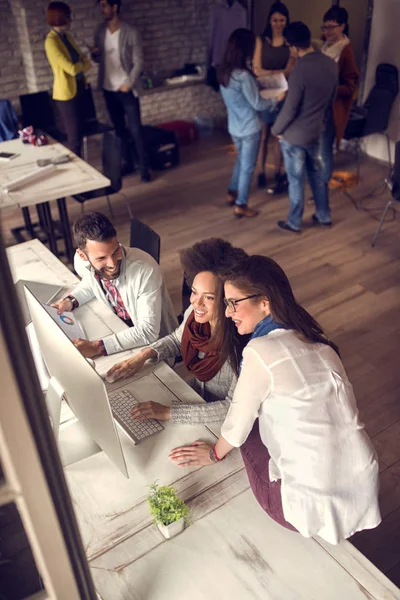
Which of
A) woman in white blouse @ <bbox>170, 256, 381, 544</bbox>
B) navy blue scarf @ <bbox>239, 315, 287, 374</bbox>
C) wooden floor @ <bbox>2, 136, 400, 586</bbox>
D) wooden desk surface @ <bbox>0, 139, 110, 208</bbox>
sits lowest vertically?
wooden floor @ <bbox>2, 136, 400, 586</bbox>

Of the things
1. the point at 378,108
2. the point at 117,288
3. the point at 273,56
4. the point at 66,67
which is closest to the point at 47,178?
the point at 66,67

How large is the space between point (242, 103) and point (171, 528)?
13.3 ft

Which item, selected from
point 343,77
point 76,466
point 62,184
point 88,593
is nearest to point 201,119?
point 343,77

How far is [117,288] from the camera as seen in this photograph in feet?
9.13

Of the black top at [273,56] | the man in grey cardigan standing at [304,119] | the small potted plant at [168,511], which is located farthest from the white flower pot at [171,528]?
the black top at [273,56]

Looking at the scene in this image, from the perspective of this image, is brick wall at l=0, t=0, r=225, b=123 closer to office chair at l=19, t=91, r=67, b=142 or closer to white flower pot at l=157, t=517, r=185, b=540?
office chair at l=19, t=91, r=67, b=142

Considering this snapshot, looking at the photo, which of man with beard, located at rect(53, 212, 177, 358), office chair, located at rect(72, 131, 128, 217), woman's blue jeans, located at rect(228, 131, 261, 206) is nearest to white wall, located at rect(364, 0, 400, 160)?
woman's blue jeans, located at rect(228, 131, 261, 206)

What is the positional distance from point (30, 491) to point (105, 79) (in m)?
5.91

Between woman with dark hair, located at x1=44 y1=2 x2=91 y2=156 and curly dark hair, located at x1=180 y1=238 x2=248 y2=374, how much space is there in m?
3.66

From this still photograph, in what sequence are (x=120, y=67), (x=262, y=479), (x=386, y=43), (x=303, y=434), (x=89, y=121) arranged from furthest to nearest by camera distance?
(x=89, y=121)
(x=386, y=43)
(x=120, y=67)
(x=262, y=479)
(x=303, y=434)

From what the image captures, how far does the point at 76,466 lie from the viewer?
2031 millimetres

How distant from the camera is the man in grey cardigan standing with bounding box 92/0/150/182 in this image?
228 inches

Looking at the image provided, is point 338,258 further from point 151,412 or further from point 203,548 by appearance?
point 203,548

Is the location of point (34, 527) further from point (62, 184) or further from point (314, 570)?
point (62, 184)
